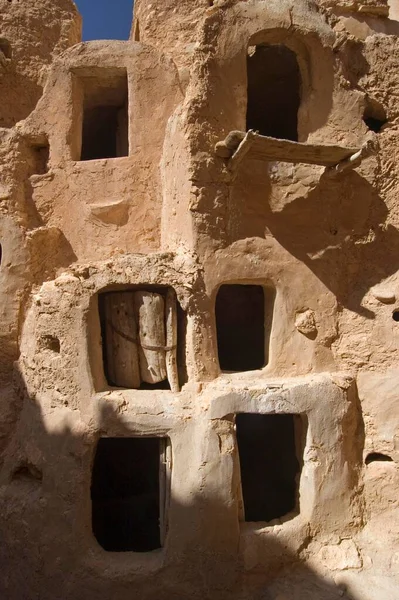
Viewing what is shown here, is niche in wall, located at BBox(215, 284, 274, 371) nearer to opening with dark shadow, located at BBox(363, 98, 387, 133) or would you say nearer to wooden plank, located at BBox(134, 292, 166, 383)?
wooden plank, located at BBox(134, 292, 166, 383)

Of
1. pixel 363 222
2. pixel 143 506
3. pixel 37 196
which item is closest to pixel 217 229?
pixel 363 222

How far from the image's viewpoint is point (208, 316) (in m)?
6.69

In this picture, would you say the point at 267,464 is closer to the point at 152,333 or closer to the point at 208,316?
the point at 208,316

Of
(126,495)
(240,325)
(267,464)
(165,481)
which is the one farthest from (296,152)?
(126,495)

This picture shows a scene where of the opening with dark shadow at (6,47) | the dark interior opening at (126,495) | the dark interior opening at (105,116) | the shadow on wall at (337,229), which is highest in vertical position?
the opening with dark shadow at (6,47)

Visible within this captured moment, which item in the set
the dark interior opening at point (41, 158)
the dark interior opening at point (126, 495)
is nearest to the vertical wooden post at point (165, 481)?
the dark interior opening at point (126, 495)

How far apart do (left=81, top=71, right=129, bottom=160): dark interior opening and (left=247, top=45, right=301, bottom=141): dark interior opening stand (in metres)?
2.38

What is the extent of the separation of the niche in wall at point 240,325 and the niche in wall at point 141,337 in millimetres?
2666

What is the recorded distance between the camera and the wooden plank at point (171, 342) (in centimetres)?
661

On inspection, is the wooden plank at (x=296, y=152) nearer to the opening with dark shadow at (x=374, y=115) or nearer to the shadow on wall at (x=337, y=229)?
the shadow on wall at (x=337, y=229)

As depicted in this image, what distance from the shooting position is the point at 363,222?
730 cm

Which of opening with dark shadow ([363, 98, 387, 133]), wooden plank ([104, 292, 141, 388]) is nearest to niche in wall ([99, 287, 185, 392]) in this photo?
wooden plank ([104, 292, 141, 388])

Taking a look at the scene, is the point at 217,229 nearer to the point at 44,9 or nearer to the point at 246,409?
the point at 246,409

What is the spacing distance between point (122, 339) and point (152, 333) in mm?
467
